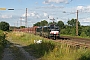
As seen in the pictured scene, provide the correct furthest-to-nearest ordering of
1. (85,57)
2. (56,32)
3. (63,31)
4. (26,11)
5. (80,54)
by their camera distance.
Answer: (63,31) < (26,11) < (56,32) < (80,54) < (85,57)

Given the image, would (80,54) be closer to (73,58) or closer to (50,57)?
(73,58)

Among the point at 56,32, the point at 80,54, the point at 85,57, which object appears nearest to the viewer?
the point at 85,57

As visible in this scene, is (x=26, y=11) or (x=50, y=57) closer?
(x=50, y=57)

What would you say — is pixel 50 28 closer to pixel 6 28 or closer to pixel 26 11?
pixel 26 11

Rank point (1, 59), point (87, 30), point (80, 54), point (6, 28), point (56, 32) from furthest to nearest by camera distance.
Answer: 1. point (6, 28)
2. point (87, 30)
3. point (56, 32)
4. point (1, 59)
5. point (80, 54)

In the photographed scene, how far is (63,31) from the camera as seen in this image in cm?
8569

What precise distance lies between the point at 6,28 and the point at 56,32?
110173 mm

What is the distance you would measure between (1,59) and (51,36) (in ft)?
97.5

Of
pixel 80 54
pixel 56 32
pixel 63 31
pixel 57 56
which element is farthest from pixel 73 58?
pixel 63 31

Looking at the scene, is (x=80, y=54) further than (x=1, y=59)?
No

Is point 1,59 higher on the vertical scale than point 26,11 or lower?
lower

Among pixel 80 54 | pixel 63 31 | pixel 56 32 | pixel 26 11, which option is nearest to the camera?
pixel 80 54

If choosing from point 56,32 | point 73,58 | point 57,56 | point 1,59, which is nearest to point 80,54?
point 73,58

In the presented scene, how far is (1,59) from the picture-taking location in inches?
642
